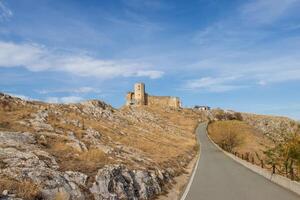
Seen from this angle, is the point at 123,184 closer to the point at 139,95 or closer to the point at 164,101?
the point at 139,95

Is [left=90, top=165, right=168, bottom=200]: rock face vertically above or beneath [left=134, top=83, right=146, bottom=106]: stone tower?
beneath

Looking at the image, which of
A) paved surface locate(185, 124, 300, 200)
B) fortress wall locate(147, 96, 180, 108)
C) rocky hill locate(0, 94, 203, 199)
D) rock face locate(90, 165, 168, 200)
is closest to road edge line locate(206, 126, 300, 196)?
paved surface locate(185, 124, 300, 200)

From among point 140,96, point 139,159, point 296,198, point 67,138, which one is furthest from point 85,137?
point 140,96

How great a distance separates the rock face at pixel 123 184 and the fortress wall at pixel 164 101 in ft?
403

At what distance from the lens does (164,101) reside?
154 meters

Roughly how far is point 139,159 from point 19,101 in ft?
67.0

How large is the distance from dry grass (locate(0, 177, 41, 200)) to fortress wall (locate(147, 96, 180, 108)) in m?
130

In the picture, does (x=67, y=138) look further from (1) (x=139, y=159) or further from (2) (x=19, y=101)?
(2) (x=19, y=101)

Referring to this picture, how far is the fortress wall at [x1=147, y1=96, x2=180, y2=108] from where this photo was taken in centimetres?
14885

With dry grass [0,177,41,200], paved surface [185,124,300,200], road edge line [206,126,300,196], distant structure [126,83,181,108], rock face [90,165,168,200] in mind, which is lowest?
paved surface [185,124,300,200]

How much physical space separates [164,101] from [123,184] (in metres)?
137

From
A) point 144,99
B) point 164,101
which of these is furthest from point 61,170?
point 164,101

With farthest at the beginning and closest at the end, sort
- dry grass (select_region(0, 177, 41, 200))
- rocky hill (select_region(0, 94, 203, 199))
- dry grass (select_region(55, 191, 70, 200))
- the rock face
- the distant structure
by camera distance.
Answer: the distant structure, the rock face, rocky hill (select_region(0, 94, 203, 199)), dry grass (select_region(55, 191, 70, 200)), dry grass (select_region(0, 177, 41, 200))

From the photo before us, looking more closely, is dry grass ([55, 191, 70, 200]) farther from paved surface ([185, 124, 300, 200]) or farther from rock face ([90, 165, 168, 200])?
paved surface ([185, 124, 300, 200])
